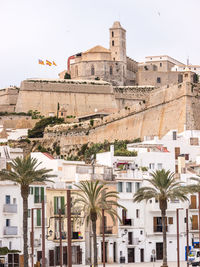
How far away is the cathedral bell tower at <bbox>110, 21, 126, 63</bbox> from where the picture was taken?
134m

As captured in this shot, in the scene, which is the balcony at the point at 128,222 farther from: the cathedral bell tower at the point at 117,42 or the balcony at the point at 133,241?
the cathedral bell tower at the point at 117,42

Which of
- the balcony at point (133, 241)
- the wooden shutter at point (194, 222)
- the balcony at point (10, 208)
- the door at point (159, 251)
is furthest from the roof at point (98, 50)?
the balcony at point (10, 208)

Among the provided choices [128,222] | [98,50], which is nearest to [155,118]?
[128,222]

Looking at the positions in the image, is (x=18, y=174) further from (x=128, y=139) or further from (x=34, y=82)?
(x=34, y=82)

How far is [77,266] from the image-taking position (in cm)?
4747

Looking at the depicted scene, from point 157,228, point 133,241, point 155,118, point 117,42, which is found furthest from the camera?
point 117,42

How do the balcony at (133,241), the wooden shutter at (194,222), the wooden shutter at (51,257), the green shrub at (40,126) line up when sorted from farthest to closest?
the green shrub at (40,126) → the wooden shutter at (194,222) → the balcony at (133,241) → the wooden shutter at (51,257)

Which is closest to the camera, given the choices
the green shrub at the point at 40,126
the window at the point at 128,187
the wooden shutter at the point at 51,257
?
the wooden shutter at the point at 51,257

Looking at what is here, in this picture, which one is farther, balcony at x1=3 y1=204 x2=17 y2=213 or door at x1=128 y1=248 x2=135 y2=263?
door at x1=128 y1=248 x2=135 y2=263

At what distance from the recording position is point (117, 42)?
135 metres

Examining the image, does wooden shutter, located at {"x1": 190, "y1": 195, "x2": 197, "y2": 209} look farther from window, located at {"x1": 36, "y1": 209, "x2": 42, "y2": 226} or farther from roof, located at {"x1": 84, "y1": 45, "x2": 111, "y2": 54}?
roof, located at {"x1": 84, "y1": 45, "x2": 111, "y2": 54}

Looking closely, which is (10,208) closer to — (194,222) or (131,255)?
(131,255)

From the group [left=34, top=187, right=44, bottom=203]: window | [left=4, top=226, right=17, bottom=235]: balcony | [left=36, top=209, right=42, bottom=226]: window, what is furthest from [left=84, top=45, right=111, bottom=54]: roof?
[left=4, top=226, right=17, bottom=235]: balcony

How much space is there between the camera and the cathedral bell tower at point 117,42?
5285 inches
